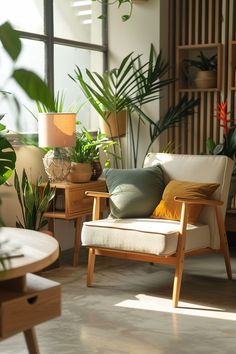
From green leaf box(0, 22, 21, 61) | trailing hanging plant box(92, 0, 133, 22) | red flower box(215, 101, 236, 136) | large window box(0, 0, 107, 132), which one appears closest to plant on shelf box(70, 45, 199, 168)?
large window box(0, 0, 107, 132)

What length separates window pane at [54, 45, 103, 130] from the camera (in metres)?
5.15

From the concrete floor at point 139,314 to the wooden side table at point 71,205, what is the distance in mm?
330

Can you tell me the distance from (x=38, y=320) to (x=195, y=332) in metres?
1.36

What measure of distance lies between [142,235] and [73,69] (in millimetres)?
2356

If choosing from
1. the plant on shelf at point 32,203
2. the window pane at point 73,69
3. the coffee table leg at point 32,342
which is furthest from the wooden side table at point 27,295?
the window pane at point 73,69

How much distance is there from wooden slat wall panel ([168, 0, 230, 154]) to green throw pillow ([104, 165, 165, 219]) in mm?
1696

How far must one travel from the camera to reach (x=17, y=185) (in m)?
4.27

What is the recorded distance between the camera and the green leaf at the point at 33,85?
0.28m

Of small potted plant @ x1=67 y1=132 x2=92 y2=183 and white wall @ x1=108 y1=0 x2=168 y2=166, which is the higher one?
white wall @ x1=108 y1=0 x2=168 y2=166

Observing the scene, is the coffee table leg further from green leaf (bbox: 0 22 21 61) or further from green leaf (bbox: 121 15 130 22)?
green leaf (bbox: 121 15 130 22)

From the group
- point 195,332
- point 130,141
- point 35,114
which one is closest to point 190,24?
point 130,141

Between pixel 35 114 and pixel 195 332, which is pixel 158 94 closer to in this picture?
pixel 35 114

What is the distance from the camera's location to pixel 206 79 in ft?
18.0

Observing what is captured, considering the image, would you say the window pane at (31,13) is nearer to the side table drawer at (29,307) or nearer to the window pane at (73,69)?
the window pane at (73,69)
